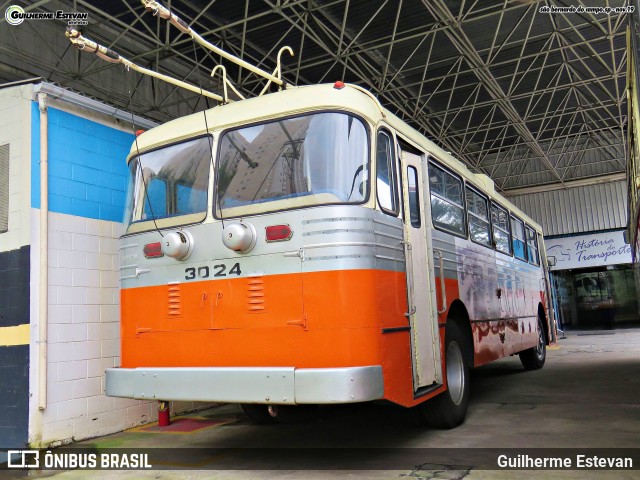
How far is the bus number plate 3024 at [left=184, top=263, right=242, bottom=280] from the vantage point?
444cm

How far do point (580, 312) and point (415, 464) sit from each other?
25024mm

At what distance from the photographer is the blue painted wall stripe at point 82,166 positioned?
20.1 ft

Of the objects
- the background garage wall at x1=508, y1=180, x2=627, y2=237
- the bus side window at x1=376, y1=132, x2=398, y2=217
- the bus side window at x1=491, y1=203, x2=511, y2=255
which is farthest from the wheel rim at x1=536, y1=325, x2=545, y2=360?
the background garage wall at x1=508, y1=180, x2=627, y2=237

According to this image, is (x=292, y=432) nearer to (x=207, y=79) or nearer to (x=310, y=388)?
(x=310, y=388)

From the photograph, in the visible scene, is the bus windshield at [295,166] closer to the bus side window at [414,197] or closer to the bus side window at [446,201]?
the bus side window at [414,197]

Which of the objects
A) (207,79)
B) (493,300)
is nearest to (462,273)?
(493,300)

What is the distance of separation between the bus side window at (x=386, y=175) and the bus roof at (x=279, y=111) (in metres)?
0.19

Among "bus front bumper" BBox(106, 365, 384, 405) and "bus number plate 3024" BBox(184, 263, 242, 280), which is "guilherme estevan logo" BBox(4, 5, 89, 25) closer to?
"bus number plate 3024" BBox(184, 263, 242, 280)

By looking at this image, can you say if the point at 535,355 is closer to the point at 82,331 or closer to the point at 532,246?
the point at 532,246

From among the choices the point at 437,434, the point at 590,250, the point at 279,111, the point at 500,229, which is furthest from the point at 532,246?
the point at 590,250

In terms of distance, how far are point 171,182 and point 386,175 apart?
1.97 meters

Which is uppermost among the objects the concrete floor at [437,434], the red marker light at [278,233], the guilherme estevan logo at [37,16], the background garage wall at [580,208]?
the guilherme estevan logo at [37,16]

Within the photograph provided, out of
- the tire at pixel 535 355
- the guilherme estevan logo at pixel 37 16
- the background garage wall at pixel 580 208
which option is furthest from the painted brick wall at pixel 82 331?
the background garage wall at pixel 580 208

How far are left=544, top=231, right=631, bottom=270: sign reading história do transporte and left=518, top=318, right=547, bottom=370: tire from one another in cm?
1514
